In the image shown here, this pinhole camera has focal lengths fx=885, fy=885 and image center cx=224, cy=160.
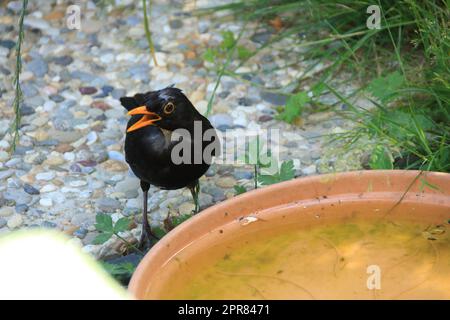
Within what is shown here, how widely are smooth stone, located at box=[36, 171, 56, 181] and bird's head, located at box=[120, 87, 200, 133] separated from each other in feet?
2.44

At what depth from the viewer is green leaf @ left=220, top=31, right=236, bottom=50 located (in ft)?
16.4

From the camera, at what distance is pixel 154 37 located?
5285mm

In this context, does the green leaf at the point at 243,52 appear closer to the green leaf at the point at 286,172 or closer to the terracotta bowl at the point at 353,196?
the green leaf at the point at 286,172

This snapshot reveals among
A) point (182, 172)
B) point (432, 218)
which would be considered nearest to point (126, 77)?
point (182, 172)

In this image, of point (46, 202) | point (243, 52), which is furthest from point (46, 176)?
point (243, 52)

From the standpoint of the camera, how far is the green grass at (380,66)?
377cm

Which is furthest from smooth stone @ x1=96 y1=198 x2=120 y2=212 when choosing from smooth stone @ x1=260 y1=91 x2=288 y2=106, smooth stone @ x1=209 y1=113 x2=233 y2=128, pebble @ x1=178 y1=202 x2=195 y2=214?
smooth stone @ x1=260 y1=91 x2=288 y2=106

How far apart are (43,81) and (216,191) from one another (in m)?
1.42

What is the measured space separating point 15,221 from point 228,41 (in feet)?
5.91

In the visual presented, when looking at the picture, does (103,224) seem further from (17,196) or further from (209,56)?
(209,56)

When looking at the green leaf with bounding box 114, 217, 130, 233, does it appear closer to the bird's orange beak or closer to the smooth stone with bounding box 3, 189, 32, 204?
the bird's orange beak

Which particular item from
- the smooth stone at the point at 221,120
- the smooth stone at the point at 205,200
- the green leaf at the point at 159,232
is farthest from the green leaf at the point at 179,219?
the smooth stone at the point at 221,120

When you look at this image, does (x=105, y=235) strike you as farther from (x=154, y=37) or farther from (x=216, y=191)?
(x=154, y=37)

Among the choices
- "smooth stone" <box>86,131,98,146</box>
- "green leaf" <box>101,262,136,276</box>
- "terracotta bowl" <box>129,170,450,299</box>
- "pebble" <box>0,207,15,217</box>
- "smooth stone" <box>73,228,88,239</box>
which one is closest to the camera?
"terracotta bowl" <box>129,170,450,299</box>
